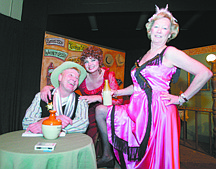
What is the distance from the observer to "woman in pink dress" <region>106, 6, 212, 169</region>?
4.41ft

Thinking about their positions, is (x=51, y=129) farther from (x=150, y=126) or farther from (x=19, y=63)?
(x=19, y=63)

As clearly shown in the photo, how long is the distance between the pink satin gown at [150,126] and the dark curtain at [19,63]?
2.00 m

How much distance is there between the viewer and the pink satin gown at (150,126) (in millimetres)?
1330

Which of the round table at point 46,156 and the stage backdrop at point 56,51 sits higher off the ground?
the stage backdrop at point 56,51

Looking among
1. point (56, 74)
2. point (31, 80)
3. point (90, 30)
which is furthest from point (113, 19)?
point (56, 74)

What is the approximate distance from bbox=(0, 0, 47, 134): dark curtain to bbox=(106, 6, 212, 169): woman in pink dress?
198 centimetres

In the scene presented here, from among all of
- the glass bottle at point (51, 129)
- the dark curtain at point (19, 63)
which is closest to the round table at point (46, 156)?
the glass bottle at point (51, 129)

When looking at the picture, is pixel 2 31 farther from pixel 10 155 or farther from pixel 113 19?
pixel 113 19

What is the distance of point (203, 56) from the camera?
4.27 m

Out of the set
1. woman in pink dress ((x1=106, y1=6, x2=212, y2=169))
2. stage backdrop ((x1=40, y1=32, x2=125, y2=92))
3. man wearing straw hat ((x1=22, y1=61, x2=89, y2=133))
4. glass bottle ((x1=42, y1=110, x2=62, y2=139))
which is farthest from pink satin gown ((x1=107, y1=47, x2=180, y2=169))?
stage backdrop ((x1=40, y1=32, x2=125, y2=92))

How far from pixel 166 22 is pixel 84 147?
1.33 metres

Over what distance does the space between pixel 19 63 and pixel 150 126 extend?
8.41 feet

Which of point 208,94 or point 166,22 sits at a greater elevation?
point 166,22

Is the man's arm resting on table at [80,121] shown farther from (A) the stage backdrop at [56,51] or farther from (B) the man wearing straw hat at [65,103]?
(A) the stage backdrop at [56,51]
